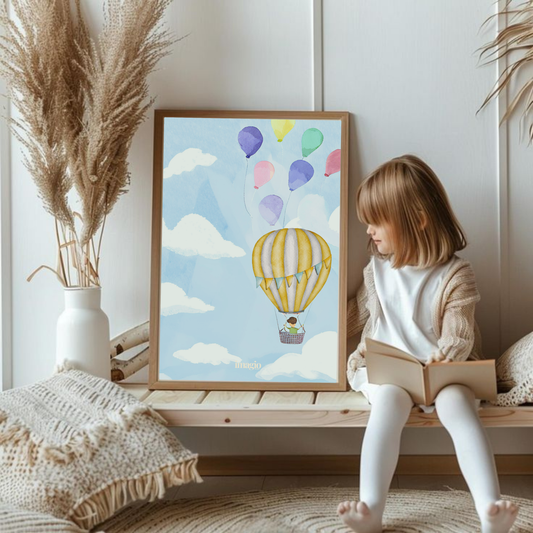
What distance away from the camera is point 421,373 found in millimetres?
1948

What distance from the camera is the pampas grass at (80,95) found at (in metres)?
2.18

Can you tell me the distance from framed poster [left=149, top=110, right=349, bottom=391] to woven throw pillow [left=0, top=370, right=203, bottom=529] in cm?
34

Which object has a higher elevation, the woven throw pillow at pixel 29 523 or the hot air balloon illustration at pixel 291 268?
the hot air balloon illustration at pixel 291 268

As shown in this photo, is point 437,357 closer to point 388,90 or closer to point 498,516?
point 498,516

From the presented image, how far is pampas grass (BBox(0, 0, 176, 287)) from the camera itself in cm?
218

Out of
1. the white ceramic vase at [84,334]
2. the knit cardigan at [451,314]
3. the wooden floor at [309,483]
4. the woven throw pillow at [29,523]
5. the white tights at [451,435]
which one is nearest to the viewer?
the woven throw pillow at [29,523]

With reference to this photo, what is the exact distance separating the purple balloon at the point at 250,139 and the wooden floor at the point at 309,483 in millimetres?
1010

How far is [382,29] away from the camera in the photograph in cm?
239

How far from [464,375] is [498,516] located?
0.38m

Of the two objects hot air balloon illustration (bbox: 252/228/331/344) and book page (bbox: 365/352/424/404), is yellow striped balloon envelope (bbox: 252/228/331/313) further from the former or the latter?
book page (bbox: 365/352/424/404)

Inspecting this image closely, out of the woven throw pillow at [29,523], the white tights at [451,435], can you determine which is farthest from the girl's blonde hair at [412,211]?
the woven throw pillow at [29,523]

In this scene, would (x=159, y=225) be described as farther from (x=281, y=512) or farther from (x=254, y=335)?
(x=281, y=512)

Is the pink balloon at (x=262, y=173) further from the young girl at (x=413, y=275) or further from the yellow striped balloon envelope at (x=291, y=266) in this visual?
the young girl at (x=413, y=275)

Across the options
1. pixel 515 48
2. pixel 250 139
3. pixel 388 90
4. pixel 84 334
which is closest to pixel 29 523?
pixel 84 334
